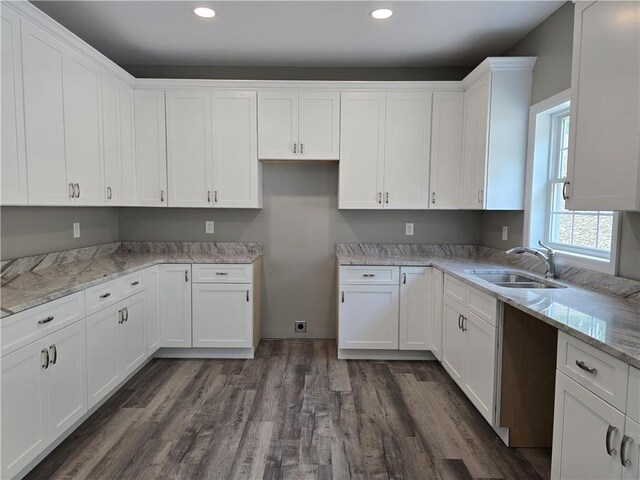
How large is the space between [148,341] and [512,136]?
3.42m

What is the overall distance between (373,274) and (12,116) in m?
2.64

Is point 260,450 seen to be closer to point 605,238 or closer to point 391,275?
point 391,275

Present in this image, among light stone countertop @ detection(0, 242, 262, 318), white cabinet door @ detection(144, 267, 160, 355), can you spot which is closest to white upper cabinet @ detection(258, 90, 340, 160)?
light stone countertop @ detection(0, 242, 262, 318)

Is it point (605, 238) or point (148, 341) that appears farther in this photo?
point (148, 341)

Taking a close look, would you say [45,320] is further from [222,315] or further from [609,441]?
[609,441]

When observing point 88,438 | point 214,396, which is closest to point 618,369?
point 214,396

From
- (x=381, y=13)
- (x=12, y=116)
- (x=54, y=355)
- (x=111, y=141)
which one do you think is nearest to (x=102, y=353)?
(x=54, y=355)

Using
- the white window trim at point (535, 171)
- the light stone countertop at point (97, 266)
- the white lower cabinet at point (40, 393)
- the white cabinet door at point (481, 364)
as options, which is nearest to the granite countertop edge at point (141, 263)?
the light stone countertop at point (97, 266)

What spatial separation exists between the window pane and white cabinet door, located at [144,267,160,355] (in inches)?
127

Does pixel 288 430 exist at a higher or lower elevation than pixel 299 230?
lower

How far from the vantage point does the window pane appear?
7.55 feet

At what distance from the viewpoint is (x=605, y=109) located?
163 cm

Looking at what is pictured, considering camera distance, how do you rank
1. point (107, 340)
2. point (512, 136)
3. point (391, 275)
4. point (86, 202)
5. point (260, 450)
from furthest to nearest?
point (391, 275)
point (512, 136)
point (86, 202)
point (107, 340)
point (260, 450)

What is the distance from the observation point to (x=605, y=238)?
2.21 meters
